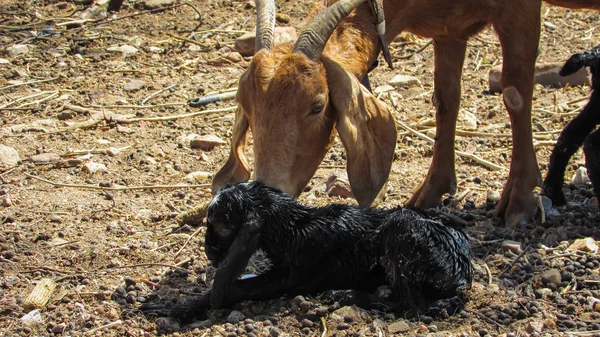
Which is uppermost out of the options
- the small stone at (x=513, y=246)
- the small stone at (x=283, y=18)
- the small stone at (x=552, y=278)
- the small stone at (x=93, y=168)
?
the small stone at (x=552, y=278)

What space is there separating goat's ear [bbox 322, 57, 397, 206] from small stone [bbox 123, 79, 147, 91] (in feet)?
13.7

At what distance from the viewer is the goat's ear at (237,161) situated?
17.1ft

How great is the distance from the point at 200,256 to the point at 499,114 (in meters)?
4.09

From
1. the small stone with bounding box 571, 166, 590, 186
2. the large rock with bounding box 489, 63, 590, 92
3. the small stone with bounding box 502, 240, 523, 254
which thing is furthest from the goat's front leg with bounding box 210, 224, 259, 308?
the large rock with bounding box 489, 63, 590, 92

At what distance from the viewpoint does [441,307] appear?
4.30 metres

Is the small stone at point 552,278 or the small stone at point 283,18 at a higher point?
the small stone at point 552,278

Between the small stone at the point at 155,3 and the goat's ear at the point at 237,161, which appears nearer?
the goat's ear at the point at 237,161

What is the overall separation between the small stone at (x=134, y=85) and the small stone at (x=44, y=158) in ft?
6.20

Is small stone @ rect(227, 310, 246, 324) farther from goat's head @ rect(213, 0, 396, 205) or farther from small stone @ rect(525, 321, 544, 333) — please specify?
small stone @ rect(525, 321, 544, 333)

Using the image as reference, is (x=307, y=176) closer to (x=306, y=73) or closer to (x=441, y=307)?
(x=306, y=73)

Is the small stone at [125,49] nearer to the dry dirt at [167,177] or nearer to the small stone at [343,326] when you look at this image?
the dry dirt at [167,177]

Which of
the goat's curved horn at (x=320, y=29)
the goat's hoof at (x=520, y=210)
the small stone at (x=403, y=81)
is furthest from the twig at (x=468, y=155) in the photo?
the goat's curved horn at (x=320, y=29)

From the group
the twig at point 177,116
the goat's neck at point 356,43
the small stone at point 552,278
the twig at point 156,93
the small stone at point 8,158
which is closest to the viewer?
the small stone at point 552,278

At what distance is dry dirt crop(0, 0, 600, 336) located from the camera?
4.36m
